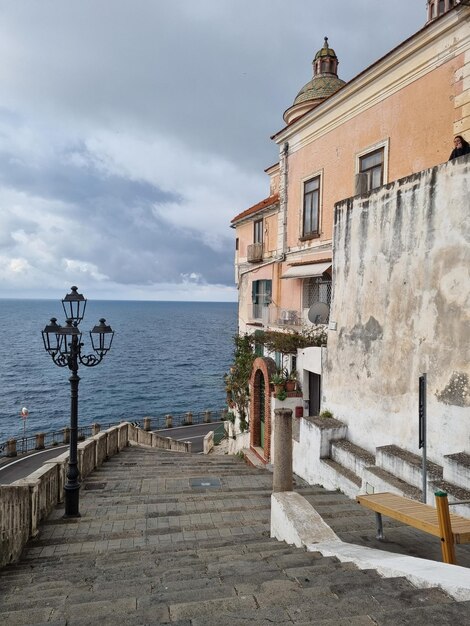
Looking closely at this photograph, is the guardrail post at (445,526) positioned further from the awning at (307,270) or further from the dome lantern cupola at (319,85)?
the dome lantern cupola at (319,85)

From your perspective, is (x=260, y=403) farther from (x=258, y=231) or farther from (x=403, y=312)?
(x=258, y=231)

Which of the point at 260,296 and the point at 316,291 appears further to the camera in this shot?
the point at 260,296

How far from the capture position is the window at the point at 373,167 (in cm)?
1329

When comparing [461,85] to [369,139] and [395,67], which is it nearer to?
[395,67]

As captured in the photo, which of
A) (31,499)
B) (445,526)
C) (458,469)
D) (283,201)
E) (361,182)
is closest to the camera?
(445,526)

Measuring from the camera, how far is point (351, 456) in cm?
1005

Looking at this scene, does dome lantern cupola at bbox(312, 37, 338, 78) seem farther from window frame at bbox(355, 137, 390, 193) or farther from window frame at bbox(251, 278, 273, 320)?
window frame at bbox(251, 278, 273, 320)

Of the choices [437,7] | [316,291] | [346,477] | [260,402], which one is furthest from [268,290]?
[437,7]

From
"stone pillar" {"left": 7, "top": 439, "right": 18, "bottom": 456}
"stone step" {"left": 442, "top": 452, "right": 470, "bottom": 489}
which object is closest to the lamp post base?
"stone step" {"left": 442, "top": 452, "right": 470, "bottom": 489}

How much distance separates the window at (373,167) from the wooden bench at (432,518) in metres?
9.47

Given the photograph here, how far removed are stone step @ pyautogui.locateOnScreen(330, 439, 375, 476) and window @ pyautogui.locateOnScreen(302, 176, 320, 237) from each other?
850 centimetres

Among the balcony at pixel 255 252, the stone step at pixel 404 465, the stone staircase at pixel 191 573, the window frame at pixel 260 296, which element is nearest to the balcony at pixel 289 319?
the window frame at pixel 260 296

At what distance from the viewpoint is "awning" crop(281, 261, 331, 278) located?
49.5 feet

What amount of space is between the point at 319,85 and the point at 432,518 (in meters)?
19.1
